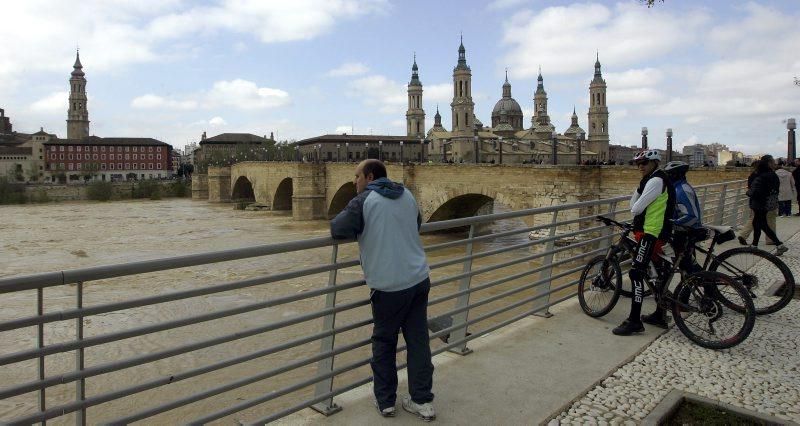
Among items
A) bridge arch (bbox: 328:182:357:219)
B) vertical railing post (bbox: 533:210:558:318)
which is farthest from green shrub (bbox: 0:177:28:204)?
vertical railing post (bbox: 533:210:558:318)

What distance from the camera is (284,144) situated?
10606cm

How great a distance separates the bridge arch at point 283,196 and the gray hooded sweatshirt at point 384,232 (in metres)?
42.2

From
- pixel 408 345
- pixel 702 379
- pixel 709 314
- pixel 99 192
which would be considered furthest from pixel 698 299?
pixel 99 192

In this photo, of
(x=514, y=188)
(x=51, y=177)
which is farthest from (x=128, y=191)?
(x=514, y=188)

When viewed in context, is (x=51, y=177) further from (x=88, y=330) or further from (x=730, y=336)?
(x=730, y=336)

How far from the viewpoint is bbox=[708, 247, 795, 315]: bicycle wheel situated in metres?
5.02

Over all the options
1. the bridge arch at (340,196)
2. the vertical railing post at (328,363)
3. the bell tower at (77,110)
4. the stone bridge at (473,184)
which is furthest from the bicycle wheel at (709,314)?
the bell tower at (77,110)

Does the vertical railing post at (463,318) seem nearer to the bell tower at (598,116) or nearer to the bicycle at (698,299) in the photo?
the bicycle at (698,299)

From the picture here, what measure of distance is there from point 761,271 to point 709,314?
6.81 feet

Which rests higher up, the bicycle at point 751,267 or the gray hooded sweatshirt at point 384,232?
the gray hooded sweatshirt at point 384,232

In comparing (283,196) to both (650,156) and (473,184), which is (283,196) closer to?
(473,184)

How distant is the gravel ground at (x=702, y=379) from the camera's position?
335cm

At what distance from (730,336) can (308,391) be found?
5.36 m

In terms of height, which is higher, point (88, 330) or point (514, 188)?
point (514, 188)
